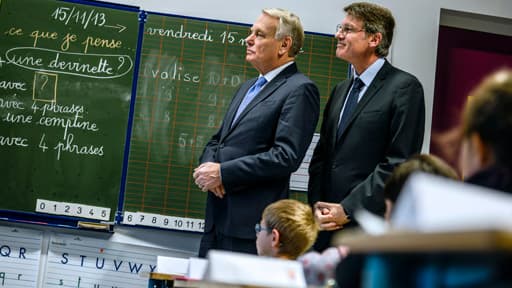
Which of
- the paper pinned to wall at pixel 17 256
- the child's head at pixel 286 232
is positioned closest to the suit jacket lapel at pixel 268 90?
the child's head at pixel 286 232

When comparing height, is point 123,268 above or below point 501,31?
below

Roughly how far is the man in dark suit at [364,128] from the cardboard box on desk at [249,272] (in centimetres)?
160

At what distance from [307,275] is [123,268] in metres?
2.63

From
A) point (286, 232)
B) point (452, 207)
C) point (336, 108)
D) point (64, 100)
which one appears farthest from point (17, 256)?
point (452, 207)

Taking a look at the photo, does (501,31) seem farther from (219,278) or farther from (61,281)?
(219,278)

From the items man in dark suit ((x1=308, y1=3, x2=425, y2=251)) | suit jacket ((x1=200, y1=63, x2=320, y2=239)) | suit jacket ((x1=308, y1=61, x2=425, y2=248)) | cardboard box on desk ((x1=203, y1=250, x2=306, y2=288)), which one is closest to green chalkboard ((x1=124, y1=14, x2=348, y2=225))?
suit jacket ((x1=200, y1=63, x2=320, y2=239))

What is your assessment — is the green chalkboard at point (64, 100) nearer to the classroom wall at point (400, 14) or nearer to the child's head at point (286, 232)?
the classroom wall at point (400, 14)

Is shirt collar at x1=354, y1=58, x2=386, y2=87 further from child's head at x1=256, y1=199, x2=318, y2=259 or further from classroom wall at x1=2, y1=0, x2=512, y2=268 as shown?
classroom wall at x1=2, y1=0, x2=512, y2=268

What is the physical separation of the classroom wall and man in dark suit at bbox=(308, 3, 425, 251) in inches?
45.5

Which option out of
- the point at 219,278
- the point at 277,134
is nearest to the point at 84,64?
the point at 277,134

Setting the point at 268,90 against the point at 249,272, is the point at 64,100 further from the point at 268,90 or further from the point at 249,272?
the point at 249,272

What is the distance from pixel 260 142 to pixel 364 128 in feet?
1.63

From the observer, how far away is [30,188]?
448 cm

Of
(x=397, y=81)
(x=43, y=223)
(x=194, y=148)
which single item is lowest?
(x=43, y=223)
